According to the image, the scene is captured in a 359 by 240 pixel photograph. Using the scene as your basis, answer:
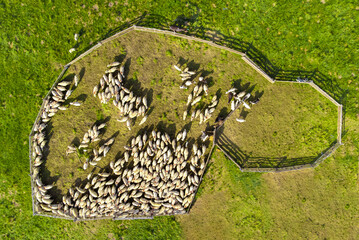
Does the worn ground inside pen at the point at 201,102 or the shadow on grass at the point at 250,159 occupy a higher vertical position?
the worn ground inside pen at the point at 201,102

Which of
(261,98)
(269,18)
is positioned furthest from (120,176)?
(269,18)

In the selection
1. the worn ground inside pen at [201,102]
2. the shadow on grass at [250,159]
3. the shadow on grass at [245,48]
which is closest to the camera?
the shadow on grass at [245,48]

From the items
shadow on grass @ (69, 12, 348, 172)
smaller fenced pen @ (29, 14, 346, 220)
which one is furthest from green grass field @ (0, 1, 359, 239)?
smaller fenced pen @ (29, 14, 346, 220)

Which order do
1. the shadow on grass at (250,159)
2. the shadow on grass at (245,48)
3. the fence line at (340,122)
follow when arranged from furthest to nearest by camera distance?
the shadow on grass at (250,159), the shadow on grass at (245,48), the fence line at (340,122)

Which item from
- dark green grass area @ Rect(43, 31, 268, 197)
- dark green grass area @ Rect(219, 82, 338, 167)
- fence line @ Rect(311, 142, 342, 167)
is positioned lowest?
fence line @ Rect(311, 142, 342, 167)

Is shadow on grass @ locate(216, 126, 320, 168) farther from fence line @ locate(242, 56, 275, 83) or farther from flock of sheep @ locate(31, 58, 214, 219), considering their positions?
fence line @ locate(242, 56, 275, 83)

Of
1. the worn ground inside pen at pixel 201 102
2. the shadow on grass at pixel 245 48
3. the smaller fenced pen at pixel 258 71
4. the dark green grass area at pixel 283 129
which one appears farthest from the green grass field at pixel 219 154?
the worn ground inside pen at pixel 201 102

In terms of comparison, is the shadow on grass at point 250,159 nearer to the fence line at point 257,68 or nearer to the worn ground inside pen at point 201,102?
the worn ground inside pen at point 201,102

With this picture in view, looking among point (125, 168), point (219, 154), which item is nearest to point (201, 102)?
point (219, 154)

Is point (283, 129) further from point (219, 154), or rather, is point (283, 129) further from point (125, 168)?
point (125, 168)
